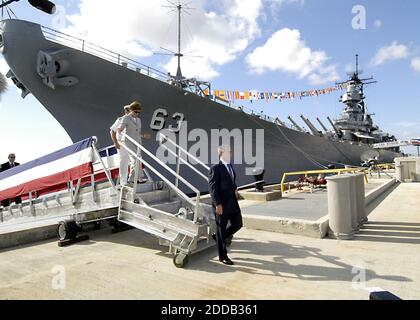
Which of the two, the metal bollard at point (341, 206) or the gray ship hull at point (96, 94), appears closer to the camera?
the metal bollard at point (341, 206)

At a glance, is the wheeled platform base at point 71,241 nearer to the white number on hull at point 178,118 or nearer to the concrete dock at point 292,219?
the concrete dock at point 292,219

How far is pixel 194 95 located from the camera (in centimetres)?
1512

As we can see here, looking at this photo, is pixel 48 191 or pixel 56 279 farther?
pixel 48 191

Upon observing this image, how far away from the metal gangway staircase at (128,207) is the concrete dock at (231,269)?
35 centimetres

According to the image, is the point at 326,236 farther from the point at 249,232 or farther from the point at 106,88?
the point at 106,88

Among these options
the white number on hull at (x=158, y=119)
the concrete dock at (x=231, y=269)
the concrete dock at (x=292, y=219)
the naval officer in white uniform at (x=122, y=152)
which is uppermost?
the white number on hull at (x=158, y=119)

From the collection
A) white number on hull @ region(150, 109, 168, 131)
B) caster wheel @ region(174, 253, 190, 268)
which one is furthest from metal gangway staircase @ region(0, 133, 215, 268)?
white number on hull @ region(150, 109, 168, 131)

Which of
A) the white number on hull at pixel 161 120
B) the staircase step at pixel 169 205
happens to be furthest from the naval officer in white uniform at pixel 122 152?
the white number on hull at pixel 161 120

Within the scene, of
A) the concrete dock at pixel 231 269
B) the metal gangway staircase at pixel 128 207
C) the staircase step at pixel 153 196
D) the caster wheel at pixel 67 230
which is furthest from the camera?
the caster wheel at pixel 67 230

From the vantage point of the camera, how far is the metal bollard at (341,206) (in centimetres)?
476
